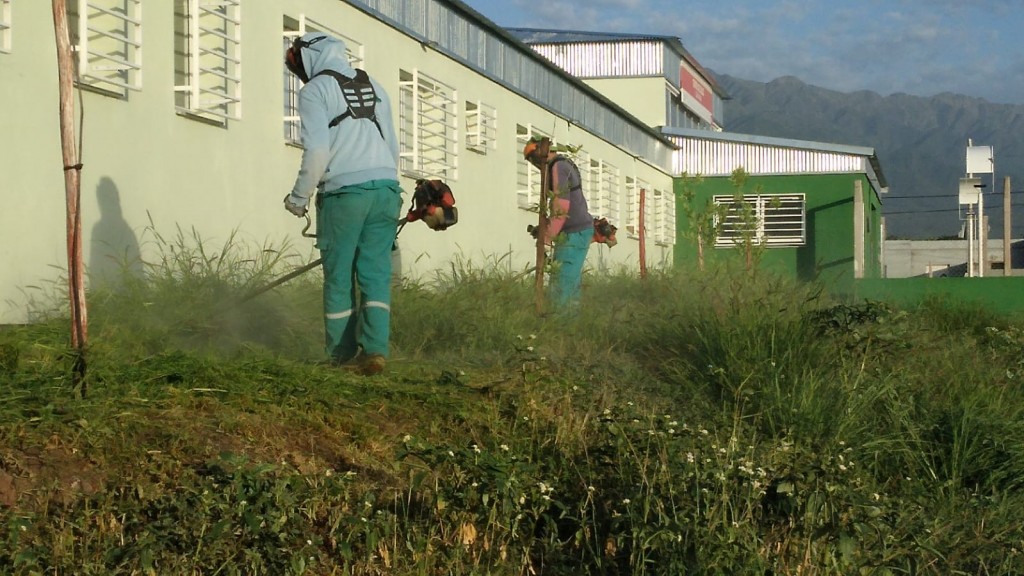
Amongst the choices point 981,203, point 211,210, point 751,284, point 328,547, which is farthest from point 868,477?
point 981,203

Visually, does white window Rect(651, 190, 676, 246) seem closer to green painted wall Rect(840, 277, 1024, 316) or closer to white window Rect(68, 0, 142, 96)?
green painted wall Rect(840, 277, 1024, 316)

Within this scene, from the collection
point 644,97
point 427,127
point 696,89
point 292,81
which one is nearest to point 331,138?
point 292,81

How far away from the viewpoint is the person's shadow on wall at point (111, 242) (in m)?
9.26

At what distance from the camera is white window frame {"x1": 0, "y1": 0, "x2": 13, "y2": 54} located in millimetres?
8312

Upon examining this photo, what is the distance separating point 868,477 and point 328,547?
2.90 m

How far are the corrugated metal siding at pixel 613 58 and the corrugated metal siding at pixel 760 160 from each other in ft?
17.6

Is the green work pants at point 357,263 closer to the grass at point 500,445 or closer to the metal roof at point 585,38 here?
the grass at point 500,445

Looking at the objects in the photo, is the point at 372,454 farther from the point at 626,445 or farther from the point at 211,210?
the point at 211,210

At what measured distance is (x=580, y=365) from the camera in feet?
25.1

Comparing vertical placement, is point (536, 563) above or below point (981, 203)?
below

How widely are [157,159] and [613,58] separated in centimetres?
3089

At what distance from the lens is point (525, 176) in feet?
70.5

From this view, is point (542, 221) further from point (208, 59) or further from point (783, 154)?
point (783, 154)

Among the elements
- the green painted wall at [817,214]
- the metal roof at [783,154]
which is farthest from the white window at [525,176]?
the metal roof at [783,154]
